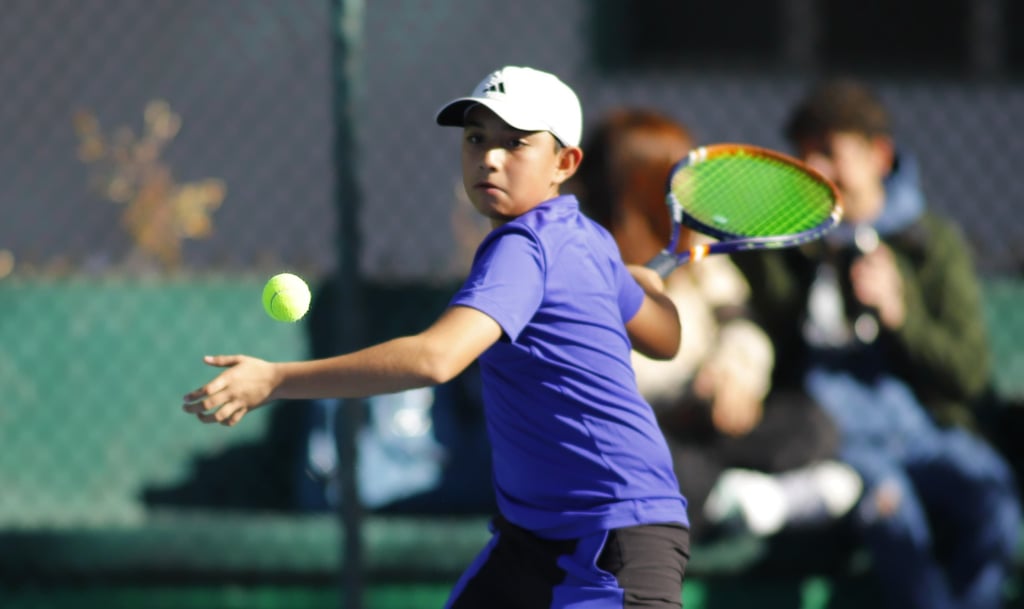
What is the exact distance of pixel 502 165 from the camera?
2.96m

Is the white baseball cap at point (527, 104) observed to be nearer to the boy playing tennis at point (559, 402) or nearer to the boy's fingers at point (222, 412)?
the boy playing tennis at point (559, 402)

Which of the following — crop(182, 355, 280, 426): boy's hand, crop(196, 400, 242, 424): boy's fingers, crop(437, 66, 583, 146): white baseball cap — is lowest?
crop(196, 400, 242, 424): boy's fingers

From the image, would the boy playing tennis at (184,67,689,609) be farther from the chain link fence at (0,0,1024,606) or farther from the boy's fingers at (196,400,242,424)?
the chain link fence at (0,0,1024,606)

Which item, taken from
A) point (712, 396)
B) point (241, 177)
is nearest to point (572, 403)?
point (712, 396)

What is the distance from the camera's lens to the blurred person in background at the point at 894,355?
15.2ft

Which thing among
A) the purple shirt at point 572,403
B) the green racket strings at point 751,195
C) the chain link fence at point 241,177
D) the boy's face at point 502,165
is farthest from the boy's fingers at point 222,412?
the chain link fence at point 241,177

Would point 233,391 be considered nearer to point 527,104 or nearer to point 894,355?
point 527,104

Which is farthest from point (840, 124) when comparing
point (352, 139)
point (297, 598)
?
point (297, 598)

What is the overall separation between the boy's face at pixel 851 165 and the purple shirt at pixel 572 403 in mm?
2038

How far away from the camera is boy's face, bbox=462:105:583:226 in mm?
2957

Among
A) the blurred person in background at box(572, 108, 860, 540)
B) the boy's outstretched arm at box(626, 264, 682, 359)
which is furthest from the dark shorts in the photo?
the blurred person in background at box(572, 108, 860, 540)

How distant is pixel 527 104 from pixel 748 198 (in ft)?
2.68

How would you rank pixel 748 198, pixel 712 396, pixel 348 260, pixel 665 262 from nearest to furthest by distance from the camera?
pixel 665 262
pixel 748 198
pixel 348 260
pixel 712 396

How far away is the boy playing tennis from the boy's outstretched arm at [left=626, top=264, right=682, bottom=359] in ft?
0.48
